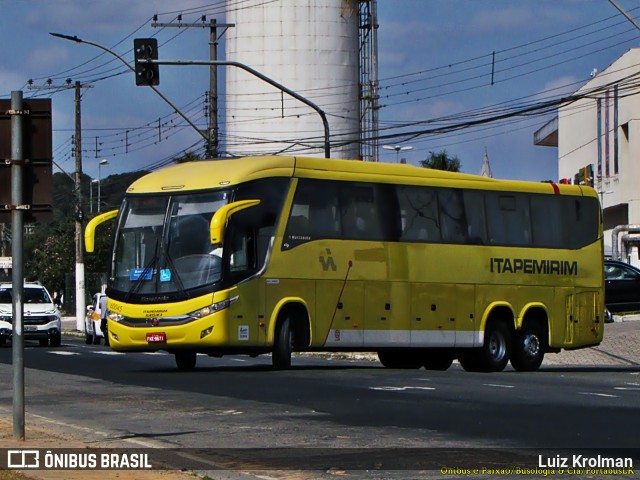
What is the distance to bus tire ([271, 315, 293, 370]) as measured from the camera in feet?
78.5

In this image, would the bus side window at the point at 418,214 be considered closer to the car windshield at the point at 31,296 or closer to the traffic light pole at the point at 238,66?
the traffic light pole at the point at 238,66

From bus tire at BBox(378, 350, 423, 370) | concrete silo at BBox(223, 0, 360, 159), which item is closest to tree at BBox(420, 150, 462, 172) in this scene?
concrete silo at BBox(223, 0, 360, 159)

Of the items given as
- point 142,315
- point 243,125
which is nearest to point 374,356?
point 142,315

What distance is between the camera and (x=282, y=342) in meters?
24.0

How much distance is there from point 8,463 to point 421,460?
331 cm

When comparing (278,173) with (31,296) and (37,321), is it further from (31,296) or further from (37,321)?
(31,296)

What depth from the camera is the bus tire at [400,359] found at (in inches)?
1096

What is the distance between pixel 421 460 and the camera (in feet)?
37.3

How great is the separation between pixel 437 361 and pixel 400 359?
753mm

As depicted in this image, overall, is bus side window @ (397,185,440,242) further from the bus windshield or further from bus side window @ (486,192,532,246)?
the bus windshield

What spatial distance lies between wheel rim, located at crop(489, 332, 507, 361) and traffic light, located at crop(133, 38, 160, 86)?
9.86m

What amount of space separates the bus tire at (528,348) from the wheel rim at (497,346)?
1.08ft

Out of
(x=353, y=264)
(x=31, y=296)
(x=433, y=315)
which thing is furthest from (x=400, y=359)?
(x=31, y=296)

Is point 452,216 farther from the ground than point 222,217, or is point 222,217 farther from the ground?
point 452,216
